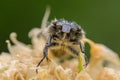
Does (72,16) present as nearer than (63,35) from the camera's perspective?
No

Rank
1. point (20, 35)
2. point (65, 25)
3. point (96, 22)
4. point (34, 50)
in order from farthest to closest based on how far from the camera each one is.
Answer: point (96, 22) < point (20, 35) < point (34, 50) < point (65, 25)

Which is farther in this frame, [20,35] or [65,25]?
[20,35]

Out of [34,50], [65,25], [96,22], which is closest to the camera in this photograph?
[65,25]

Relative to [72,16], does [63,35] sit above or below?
above

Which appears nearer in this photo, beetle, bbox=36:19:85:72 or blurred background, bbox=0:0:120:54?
beetle, bbox=36:19:85:72

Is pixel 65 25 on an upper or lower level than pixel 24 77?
upper

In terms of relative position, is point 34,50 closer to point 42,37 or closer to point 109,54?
point 42,37

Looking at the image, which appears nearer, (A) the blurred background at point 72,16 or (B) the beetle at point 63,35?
(B) the beetle at point 63,35

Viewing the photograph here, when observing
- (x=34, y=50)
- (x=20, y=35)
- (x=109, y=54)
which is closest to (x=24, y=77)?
(x=34, y=50)
